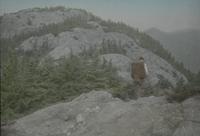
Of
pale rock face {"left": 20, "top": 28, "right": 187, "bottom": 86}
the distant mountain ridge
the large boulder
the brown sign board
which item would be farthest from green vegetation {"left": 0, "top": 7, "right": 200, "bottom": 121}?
pale rock face {"left": 20, "top": 28, "right": 187, "bottom": 86}

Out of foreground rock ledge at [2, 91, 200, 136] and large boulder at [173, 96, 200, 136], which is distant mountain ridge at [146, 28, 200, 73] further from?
foreground rock ledge at [2, 91, 200, 136]

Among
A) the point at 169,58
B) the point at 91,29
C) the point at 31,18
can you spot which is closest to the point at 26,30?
the point at 31,18

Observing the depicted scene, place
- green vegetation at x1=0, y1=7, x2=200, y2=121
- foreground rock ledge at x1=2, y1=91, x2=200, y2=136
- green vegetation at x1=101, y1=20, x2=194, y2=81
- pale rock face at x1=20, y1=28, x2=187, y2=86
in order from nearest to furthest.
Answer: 1. foreground rock ledge at x1=2, y1=91, x2=200, y2=136
2. green vegetation at x1=0, y1=7, x2=200, y2=121
3. pale rock face at x1=20, y1=28, x2=187, y2=86
4. green vegetation at x1=101, y1=20, x2=194, y2=81

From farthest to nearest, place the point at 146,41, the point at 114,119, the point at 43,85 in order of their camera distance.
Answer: the point at 146,41, the point at 43,85, the point at 114,119

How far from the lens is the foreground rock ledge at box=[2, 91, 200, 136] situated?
5605 mm

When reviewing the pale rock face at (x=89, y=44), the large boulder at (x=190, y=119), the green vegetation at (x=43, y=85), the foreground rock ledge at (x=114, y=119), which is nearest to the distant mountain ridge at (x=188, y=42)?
the green vegetation at (x=43, y=85)

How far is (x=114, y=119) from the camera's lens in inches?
239

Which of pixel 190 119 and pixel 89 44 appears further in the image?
pixel 89 44

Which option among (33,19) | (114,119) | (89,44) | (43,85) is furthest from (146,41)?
(114,119)

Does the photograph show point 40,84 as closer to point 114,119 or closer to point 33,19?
point 114,119

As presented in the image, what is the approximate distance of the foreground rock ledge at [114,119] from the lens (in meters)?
5.61

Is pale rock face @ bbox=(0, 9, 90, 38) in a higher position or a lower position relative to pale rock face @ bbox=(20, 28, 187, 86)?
higher

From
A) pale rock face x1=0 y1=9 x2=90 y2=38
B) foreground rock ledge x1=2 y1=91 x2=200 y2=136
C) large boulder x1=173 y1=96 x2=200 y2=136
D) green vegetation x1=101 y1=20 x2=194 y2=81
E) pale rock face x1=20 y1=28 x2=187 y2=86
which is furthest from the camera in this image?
pale rock face x1=0 y1=9 x2=90 y2=38

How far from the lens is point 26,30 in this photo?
1800 inches
